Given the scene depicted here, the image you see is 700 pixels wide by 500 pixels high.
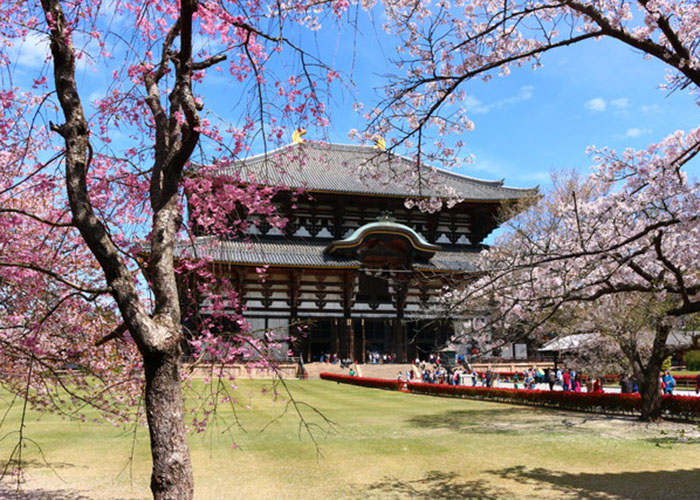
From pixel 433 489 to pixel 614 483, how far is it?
301 centimetres

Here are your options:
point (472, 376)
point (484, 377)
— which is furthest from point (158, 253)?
point (484, 377)

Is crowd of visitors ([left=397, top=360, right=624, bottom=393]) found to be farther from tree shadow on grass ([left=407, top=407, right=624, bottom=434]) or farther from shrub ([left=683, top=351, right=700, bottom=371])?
shrub ([left=683, top=351, right=700, bottom=371])

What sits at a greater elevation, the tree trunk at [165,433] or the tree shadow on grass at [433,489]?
the tree trunk at [165,433]

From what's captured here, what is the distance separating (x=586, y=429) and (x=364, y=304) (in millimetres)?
21219

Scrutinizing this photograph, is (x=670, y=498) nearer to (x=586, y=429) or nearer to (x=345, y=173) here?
(x=586, y=429)

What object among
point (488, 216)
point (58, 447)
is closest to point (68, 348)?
point (58, 447)

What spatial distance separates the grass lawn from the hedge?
176 centimetres

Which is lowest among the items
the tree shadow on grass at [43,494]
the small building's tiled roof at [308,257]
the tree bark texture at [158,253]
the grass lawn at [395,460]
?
the grass lawn at [395,460]

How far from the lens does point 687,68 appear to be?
5918mm

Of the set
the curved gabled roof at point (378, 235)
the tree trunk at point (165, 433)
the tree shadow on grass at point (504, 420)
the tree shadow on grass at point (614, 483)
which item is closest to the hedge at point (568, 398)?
the tree shadow on grass at point (504, 420)

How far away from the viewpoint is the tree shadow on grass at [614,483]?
8273 millimetres

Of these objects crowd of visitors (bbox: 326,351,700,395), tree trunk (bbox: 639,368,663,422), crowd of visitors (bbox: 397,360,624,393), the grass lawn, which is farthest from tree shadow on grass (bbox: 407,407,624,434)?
crowd of visitors (bbox: 397,360,624,393)

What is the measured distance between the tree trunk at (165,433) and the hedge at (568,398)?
17.2 m

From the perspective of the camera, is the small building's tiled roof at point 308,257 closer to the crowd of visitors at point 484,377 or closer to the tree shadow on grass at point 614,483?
the crowd of visitors at point 484,377
